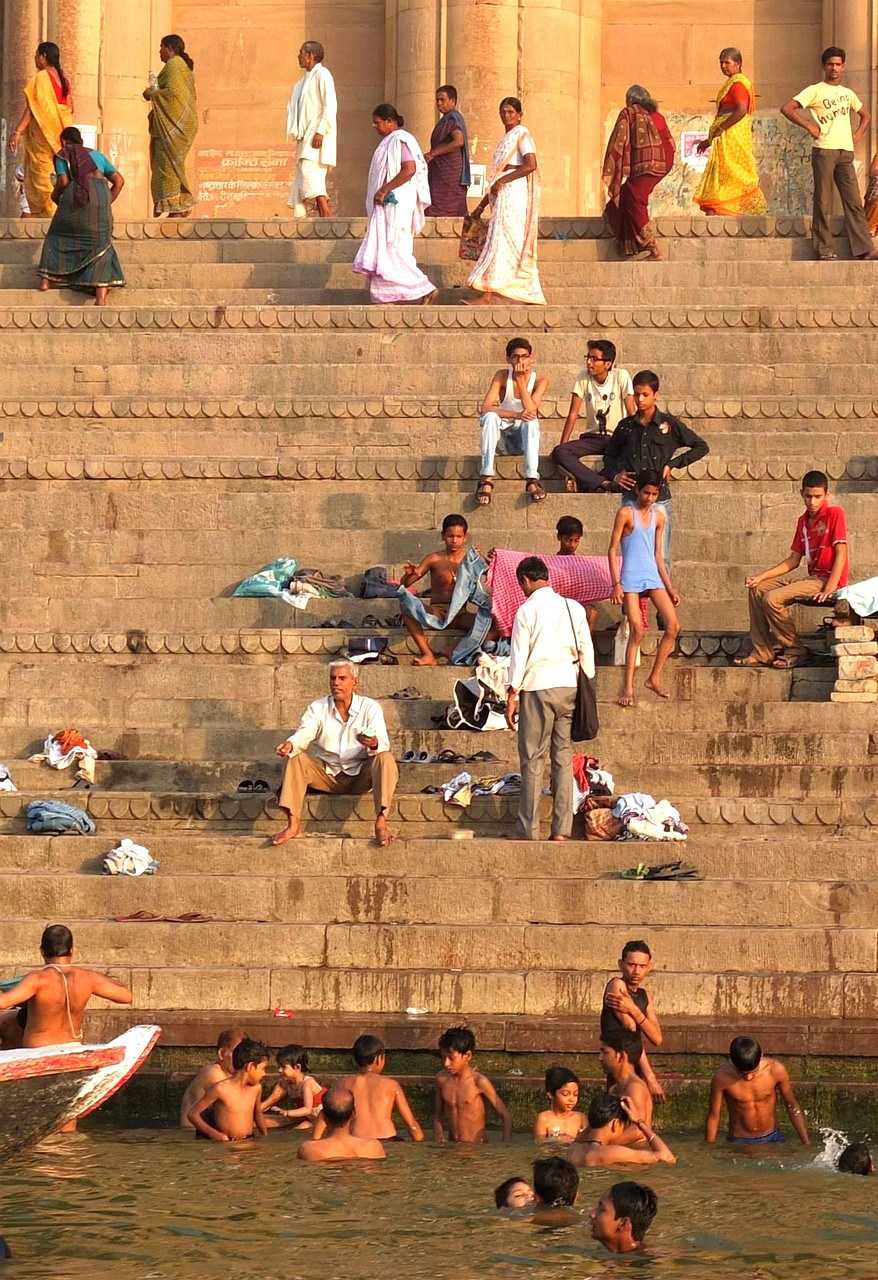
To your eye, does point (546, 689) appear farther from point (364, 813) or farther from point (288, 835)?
point (288, 835)

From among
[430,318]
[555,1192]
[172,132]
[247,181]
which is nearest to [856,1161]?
[555,1192]

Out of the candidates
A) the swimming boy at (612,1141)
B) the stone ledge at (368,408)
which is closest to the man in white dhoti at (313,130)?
the stone ledge at (368,408)

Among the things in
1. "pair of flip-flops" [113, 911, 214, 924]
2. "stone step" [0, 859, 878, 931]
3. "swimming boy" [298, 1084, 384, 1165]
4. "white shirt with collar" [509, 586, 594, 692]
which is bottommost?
"swimming boy" [298, 1084, 384, 1165]

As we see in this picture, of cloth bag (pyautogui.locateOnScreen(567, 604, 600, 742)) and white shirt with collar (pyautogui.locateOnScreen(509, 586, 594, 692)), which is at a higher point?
white shirt with collar (pyautogui.locateOnScreen(509, 586, 594, 692))

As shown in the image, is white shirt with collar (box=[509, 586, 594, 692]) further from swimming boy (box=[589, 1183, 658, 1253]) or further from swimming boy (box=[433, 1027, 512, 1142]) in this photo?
swimming boy (box=[589, 1183, 658, 1253])

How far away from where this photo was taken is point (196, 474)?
1573cm

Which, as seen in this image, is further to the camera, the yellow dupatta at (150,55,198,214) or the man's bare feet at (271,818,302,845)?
the yellow dupatta at (150,55,198,214)

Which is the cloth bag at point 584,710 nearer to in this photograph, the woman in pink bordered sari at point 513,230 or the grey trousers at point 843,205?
the woman in pink bordered sari at point 513,230

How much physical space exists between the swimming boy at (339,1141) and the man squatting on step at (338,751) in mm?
1904

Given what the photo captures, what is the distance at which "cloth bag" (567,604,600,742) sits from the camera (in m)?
12.5

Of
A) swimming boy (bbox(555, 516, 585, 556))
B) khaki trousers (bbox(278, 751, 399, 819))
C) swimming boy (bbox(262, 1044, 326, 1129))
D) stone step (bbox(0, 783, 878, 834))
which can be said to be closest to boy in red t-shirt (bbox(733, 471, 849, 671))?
swimming boy (bbox(555, 516, 585, 556))

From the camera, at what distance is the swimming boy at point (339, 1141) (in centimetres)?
1070

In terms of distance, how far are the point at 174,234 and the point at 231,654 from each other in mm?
5482

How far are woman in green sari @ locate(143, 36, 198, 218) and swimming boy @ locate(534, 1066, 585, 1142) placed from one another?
1069 centimetres
